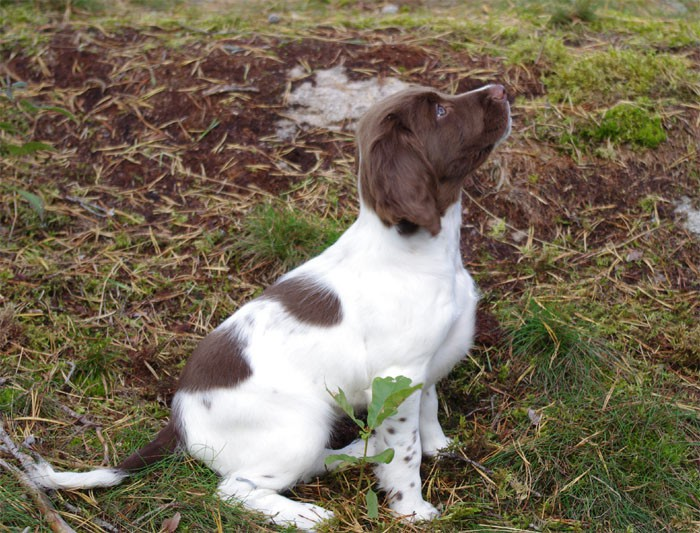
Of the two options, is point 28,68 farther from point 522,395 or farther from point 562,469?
point 562,469

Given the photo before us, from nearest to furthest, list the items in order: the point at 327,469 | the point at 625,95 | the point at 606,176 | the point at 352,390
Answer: the point at 352,390 → the point at 327,469 → the point at 606,176 → the point at 625,95

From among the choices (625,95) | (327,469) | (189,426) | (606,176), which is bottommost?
(327,469)

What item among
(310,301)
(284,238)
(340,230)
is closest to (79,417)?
(310,301)

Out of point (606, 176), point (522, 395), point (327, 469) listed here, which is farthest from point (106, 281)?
point (606, 176)

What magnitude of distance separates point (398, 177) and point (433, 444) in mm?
1355

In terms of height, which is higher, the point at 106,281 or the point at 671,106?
the point at 671,106

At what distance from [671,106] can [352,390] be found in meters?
2.96

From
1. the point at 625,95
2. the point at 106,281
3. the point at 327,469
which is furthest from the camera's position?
the point at 625,95

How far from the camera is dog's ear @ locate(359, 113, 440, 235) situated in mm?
2822

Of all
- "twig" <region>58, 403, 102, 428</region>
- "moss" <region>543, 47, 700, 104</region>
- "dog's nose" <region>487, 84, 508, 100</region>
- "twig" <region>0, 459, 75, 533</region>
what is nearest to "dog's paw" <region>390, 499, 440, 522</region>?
"twig" <region>0, 459, 75, 533</region>

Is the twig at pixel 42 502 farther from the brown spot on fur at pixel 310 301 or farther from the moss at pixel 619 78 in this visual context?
the moss at pixel 619 78

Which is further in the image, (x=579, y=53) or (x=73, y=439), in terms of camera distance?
(x=579, y=53)

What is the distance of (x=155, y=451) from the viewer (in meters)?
3.25

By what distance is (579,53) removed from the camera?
17.5ft
